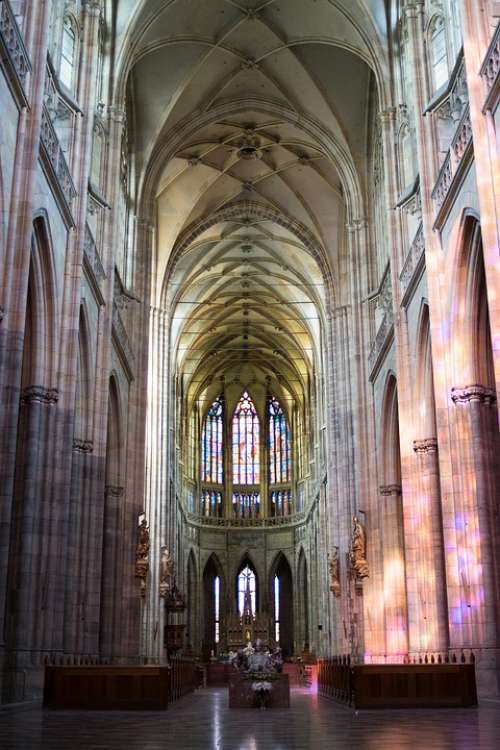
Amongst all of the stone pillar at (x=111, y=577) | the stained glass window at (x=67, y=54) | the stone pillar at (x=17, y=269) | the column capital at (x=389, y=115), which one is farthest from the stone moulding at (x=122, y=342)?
the stone pillar at (x=17, y=269)

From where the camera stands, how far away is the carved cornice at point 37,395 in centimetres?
1778

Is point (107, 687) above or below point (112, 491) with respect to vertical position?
below

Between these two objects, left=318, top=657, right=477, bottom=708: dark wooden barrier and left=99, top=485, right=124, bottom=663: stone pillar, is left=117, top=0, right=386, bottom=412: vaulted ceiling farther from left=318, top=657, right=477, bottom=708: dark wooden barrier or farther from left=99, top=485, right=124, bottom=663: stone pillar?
left=318, top=657, right=477, bottom=708: dark wooden barrier

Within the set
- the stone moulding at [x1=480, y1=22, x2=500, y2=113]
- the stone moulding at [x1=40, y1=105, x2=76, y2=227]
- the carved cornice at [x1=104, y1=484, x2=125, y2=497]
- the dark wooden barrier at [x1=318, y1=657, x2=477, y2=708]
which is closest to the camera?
the stone moulding at [x1=480, y1=22, x2=500, y2=113]

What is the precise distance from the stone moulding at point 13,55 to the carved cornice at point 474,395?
9971 millimetres

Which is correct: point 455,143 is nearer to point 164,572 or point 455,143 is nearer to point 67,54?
point 67,54

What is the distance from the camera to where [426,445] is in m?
21.8

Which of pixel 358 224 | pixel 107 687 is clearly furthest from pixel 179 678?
pixel 358 224

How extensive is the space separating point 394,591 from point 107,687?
1271 cm

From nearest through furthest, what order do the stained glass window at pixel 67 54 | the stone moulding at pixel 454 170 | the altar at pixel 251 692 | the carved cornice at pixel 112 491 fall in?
the stone moulding at pixel 454 170 < the altar at pixel 251 692 < the stained glass window at pixel 67 54 < the carved cornice at pixel 112 491

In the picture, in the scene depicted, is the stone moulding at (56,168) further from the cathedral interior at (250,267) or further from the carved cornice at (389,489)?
the carved cornice at (389,489)

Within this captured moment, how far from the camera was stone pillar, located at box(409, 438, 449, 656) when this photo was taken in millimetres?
20625

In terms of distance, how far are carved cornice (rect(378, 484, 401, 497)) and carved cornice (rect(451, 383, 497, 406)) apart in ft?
32.8

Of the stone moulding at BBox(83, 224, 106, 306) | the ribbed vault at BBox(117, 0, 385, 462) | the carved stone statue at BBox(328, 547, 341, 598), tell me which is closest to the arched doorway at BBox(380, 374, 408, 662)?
the carved stone statue at BBox(328, 547, 341, 598)
